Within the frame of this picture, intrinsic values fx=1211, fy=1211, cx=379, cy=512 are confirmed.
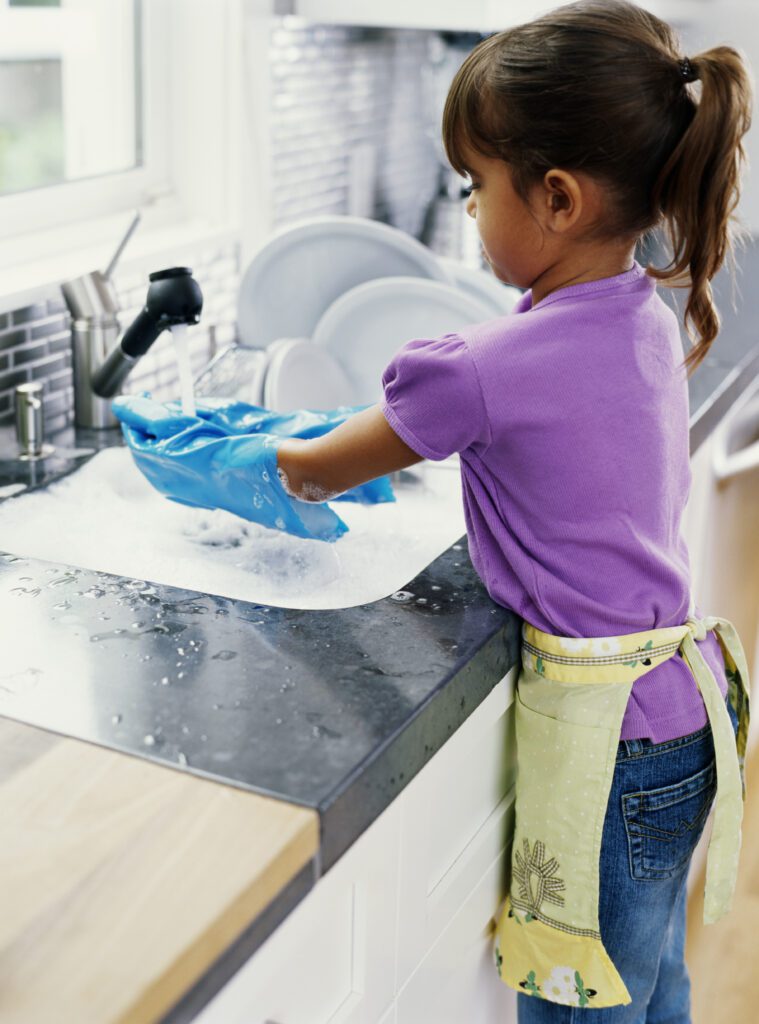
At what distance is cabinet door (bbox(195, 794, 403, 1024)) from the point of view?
73 centimetres

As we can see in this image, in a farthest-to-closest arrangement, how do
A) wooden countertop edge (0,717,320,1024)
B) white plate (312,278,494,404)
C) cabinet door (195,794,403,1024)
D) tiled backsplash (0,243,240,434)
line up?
white plate (312,278,494,404), tiled backsplash (0,243,240,434), cabinet door (195,794,403,1024), wooden countertop edge (0,717,320,1024)

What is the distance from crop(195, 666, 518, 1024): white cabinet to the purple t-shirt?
0.40 ft

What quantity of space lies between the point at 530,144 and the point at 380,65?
4.85 feet

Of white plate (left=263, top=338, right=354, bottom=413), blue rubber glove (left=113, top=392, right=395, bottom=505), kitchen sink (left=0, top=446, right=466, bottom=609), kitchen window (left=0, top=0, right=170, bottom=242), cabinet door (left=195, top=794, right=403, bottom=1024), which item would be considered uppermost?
kitchen window (left=0, top=0, right=170, bottom=242)

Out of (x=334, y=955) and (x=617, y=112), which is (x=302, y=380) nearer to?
(x=617, y=112)

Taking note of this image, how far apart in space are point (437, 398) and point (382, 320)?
714mm

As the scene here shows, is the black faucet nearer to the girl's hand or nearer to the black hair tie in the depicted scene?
the girl's hand

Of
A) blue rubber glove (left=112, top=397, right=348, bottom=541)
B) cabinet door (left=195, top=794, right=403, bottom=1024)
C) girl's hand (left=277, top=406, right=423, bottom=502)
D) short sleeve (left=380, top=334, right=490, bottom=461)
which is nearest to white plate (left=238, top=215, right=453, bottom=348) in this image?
blue rubber glove (left=112, top=397, right=348, bottom=541)

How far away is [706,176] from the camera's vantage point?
95 centimetres

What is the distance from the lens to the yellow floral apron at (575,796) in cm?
105

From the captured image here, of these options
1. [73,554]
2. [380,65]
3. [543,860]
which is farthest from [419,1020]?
[380,65]

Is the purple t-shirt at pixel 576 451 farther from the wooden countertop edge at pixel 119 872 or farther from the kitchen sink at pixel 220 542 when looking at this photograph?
the wooden countertop edge at pixel 119 872

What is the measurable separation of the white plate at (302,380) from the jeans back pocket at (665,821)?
0.65 metres

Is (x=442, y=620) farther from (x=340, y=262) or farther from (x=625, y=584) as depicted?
(x=340, y=262)
